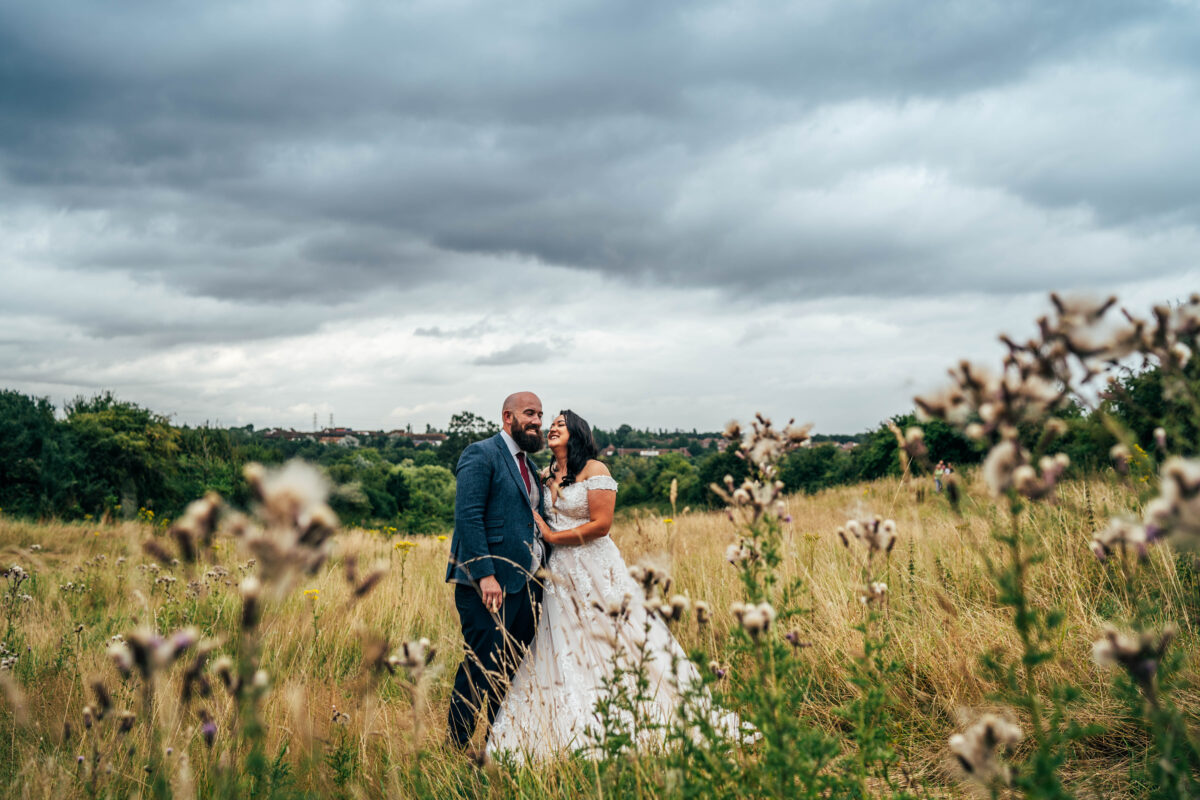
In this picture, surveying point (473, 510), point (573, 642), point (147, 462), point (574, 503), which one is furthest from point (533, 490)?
point (147, 462)

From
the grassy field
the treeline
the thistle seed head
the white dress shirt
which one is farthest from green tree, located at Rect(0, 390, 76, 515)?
the thistle seed head

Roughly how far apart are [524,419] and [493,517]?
0.71 metres

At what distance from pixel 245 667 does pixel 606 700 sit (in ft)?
4.44

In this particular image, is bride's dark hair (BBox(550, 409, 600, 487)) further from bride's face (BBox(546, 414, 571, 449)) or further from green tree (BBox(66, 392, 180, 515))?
green tree (BBox(66, 392, 180, 515))

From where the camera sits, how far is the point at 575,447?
4605 millimetres

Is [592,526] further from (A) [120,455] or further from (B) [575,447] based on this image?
(A) [120,455]

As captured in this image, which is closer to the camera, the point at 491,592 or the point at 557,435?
the point at 491,592

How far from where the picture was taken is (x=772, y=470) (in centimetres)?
207

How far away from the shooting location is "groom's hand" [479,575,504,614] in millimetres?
3652

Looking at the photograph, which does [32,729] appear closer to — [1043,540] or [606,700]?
[606,700]

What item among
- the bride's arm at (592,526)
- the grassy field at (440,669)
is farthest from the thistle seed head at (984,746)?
the bride's arm at (592,526)

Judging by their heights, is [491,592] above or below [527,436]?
below

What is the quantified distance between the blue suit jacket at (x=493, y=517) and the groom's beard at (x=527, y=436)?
7.5 inches

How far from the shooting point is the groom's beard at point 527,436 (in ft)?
13.8
